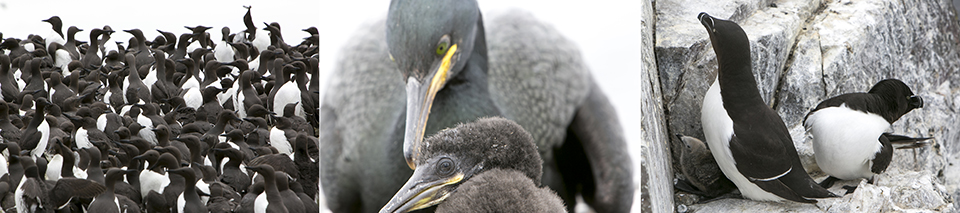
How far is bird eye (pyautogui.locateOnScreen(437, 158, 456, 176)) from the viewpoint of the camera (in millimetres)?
2582

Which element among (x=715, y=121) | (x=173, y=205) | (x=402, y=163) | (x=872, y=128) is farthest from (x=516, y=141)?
(x=173, y=205)

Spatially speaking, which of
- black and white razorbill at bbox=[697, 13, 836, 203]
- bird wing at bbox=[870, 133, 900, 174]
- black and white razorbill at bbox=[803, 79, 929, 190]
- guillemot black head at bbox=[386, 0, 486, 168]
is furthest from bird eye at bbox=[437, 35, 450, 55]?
bird wing at bbox=[870, 133, 900, 174]

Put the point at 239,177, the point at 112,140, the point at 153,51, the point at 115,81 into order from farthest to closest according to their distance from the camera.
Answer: the point at 153,51, the point at 115,81, the point at 112,140, the point at 239,177

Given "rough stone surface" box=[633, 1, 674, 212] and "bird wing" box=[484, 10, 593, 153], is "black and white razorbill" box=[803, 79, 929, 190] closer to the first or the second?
"rough stone surface" box=[633, 1, 674, 212]

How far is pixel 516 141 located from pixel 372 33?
25.1 inches

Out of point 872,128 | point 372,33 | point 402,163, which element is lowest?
point 872,128

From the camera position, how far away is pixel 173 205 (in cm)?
412

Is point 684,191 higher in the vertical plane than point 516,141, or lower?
lower

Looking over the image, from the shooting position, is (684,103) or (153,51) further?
(153,51)

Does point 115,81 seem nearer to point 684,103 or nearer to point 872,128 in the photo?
point 684,103

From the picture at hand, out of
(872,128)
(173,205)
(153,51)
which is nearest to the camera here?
(872,128)

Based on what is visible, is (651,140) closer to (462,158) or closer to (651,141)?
(651,141)

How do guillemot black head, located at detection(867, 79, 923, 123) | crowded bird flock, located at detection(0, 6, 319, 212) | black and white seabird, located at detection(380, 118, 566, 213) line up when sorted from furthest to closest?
crowded bird flock, located at detection(0, 6, 319, 212) → guillemot black head, located at detection(867, 79, 923, 123) → black and white seabird, located at detection(380, 118, 566, 213)

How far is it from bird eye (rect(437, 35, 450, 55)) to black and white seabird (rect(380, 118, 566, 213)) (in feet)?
0.90
